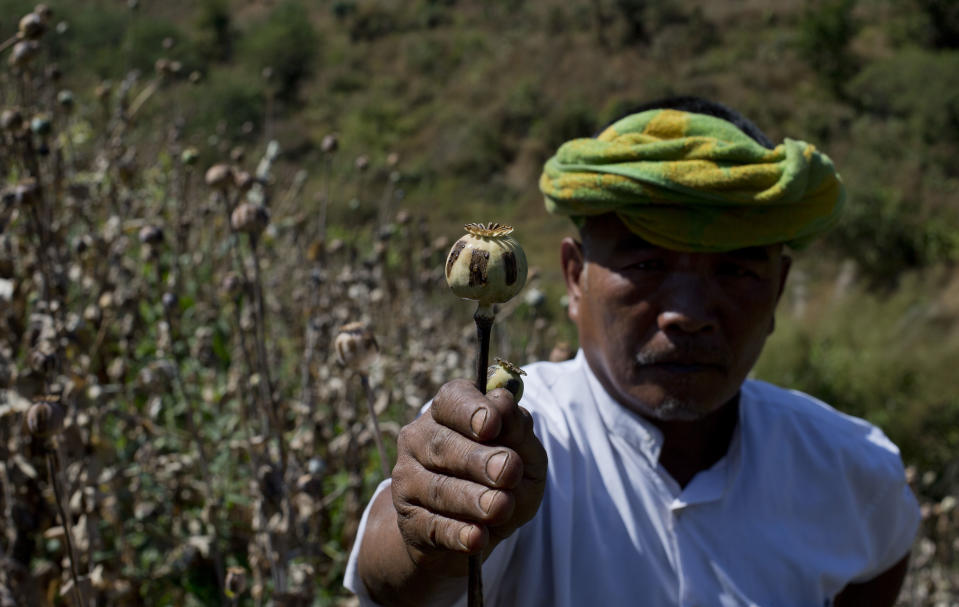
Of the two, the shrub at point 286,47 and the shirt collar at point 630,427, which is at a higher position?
the shirt collar at point 630,427

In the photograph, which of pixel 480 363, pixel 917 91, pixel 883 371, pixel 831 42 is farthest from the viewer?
pixel 831 42

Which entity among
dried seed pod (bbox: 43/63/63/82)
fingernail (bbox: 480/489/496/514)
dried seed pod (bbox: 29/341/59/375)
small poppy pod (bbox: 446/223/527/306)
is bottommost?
dried seed pod (bbox: 29/341/59/375)

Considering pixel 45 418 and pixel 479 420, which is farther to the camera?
pixel 45 418

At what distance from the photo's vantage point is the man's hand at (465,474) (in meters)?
0.73

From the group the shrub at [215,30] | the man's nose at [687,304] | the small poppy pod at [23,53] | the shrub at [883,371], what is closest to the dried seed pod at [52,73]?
the small poppy pod at [23,53]

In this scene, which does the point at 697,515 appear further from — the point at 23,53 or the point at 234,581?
the point at 23,53

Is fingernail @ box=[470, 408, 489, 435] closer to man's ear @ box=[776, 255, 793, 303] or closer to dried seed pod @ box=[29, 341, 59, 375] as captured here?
dried seed pod @ box=[29, 341, 59, 375]

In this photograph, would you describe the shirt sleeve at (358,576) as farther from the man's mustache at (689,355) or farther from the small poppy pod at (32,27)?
the small poppy pod at (32,27)

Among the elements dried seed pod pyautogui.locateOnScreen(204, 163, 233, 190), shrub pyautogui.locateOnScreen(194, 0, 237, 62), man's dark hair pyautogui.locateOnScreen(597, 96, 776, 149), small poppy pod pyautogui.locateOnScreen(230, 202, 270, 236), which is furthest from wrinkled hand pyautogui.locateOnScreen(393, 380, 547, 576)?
shrub pyautogui.locateOnScreen(194, 0, 237, 62)

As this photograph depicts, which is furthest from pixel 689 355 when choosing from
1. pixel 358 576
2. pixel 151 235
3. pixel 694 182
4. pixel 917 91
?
pixel 917 91

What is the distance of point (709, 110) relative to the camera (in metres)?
1.62

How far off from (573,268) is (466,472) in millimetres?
1016

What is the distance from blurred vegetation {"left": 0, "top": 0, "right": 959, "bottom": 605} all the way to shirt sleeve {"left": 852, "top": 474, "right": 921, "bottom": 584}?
99cm

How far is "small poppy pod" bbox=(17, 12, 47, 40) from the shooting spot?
1.74 m
